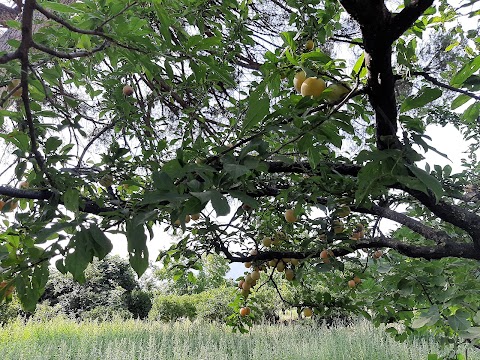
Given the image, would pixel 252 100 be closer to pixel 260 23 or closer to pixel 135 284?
pixel 260 23

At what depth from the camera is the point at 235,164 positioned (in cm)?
44

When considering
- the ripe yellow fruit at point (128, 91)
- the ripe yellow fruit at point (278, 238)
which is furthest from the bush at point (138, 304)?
the ripe yellow fruit at point (128, 91)

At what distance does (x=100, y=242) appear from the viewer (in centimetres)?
47

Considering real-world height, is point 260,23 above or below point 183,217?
above

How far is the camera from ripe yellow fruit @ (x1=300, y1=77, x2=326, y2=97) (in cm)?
60

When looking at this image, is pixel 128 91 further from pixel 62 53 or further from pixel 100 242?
pixel 100 242

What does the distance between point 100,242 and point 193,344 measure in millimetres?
3718

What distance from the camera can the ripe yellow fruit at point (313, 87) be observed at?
1.95 ft

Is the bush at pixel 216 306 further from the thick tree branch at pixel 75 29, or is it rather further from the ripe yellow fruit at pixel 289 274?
the thick tree branch at pixel 75 29

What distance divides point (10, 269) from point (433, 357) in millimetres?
1248

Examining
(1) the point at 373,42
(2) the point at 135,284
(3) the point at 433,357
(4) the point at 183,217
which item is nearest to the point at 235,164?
(4) the point at 183,217

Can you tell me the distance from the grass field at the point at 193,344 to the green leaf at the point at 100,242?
8.30 ft

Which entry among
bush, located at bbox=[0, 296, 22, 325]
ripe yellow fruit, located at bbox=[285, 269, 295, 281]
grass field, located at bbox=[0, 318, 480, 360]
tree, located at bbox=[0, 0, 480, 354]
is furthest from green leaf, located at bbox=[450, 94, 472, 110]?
bush, located at bbox=[0, 296, 22, 325]

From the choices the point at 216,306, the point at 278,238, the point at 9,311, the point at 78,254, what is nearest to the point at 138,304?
the point at 9,311
